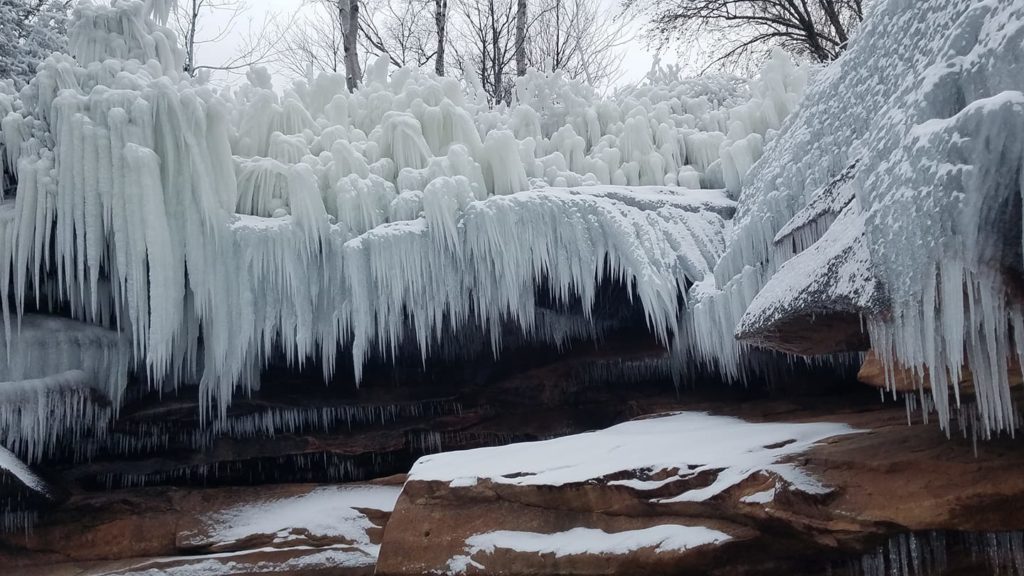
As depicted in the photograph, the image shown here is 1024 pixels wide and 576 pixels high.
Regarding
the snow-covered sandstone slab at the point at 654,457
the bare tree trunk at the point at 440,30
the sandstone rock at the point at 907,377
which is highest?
the bare tree trunk at the point at 440,30

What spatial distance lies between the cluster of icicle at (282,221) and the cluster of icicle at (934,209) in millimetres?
1923

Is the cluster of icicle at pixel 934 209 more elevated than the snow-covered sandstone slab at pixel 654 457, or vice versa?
the cluster of icicle at pixel 934 209

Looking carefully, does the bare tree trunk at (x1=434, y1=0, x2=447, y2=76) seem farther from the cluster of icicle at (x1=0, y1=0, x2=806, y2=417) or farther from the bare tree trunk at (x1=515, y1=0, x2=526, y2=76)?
the cluster of icicle at (x1=0, y1=0, x2=806, y2=417)

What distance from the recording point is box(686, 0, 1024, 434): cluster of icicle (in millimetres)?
2480

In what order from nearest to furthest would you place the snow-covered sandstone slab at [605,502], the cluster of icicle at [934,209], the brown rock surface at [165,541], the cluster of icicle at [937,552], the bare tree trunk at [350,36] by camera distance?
1. the cluster of icicle at [934,209]
2. the cluster of icicle at [937,552]
3. the snow-covered sandstone slab at [605,502]
4. the brown rock surface at [165,541]
5. the bare tree trunk at [350,36]

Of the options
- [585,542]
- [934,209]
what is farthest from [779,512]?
[934,209]

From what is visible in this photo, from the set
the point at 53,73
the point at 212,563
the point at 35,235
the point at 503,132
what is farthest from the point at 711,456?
the point at 53,73

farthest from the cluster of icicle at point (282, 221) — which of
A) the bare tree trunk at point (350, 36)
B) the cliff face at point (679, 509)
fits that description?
the bare tree trunk at point (350, 36)

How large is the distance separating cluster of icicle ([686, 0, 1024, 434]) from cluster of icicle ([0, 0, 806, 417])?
1923 mm

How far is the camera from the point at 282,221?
547cm

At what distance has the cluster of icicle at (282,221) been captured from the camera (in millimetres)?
5188

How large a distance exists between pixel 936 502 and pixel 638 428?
210cm

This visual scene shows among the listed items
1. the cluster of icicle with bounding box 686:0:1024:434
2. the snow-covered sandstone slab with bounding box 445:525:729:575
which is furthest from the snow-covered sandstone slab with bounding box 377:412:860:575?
the cluster of icicle with bounding box 686:0:1024:434

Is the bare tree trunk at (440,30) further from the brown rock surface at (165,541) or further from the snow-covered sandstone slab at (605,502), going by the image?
the snow-covered sandstone slab at (605,502)
